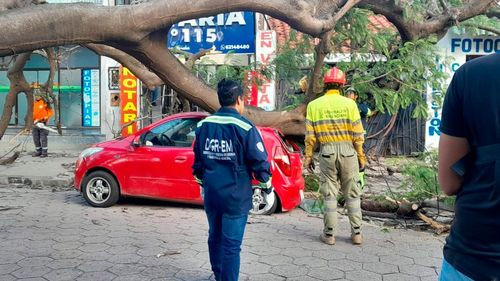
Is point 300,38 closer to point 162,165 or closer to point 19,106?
point 162,165

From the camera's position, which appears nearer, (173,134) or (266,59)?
(173,134)

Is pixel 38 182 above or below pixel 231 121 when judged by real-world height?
below

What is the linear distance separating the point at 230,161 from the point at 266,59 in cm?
639

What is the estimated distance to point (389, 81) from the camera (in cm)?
817

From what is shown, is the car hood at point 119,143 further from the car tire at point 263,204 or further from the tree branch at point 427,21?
the tree branch at point 427,21

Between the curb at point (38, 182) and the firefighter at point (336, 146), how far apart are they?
20.5 feet

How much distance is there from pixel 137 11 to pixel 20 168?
9.14 meters

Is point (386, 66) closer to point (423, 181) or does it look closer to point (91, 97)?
point (423, 181)

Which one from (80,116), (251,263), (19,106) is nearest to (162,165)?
(251,263)

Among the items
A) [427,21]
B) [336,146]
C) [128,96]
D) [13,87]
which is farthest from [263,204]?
[128,96]

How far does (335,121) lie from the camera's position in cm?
592

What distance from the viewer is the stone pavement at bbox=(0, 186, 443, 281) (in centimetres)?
499

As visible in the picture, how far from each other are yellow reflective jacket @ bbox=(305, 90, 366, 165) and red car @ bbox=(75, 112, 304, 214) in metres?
1.65

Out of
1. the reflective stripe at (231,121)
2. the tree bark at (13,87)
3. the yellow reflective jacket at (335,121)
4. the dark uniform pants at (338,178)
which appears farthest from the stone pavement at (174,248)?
the tree bark at (13,87)
